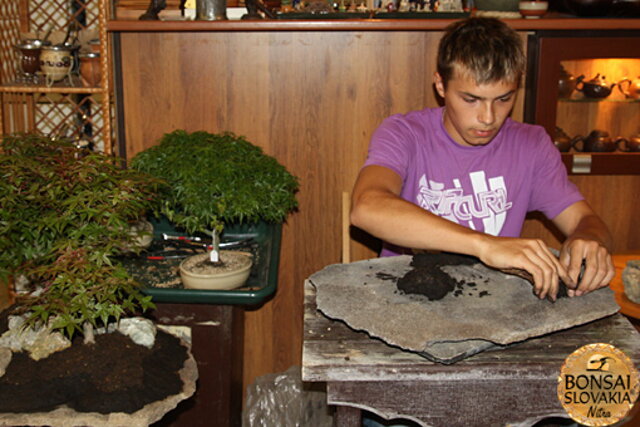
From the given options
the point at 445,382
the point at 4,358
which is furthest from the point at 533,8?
the point at 4,358

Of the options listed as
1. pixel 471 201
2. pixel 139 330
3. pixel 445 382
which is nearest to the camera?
pixel 445 382

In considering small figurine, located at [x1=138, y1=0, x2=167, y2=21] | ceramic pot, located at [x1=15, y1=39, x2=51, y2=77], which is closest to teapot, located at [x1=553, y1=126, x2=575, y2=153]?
small figurine, located at [x1=138, y1=0, x2=167, y2=21]

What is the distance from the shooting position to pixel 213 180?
2072 mm

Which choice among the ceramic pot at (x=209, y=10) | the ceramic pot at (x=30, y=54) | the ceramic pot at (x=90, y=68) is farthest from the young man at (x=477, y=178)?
the ceramic pot at (x=30, y=54)

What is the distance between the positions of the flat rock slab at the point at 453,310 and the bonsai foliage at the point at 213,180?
0.58 m

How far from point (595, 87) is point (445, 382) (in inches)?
71.9

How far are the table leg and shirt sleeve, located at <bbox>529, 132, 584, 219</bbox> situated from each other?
3.70 ft

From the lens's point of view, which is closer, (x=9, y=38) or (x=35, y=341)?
(x=35, y=341)

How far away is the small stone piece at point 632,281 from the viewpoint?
7.07 feet

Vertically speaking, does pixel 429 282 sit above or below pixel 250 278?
above

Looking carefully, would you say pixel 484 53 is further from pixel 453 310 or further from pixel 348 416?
pixel 348 416

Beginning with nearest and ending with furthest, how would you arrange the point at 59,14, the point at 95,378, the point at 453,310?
the point at 453,310 → the point at 95,378 → the point at 59,14

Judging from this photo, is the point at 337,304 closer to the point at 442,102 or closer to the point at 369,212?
the point at 369,212

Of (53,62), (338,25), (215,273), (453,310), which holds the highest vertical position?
(338,25)
